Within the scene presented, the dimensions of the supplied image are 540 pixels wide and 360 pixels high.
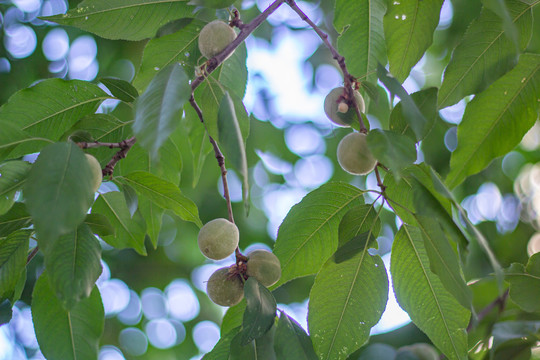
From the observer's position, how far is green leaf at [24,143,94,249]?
2.02 feet

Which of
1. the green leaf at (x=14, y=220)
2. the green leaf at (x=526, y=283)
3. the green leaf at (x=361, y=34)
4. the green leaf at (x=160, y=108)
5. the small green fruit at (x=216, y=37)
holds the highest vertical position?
the green leaf at (x=361, y=34)

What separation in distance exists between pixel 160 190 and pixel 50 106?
0.87 ft

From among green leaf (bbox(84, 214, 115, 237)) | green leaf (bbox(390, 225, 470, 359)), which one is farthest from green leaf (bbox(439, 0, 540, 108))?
green leaf (bbox(84, 214, 115, 237))

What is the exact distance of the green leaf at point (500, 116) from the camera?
38.8 inches

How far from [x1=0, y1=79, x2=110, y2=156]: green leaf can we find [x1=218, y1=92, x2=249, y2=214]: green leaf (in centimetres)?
41

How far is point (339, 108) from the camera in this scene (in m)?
0.91

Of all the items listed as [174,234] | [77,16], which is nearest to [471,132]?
[77,16]

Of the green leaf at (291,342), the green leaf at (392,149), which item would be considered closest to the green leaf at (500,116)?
the green leaf at (392,149)

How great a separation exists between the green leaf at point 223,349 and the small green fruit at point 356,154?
0.33 m

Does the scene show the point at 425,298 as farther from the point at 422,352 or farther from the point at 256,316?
the point at 256,316

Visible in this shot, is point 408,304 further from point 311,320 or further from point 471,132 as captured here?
point 471,132

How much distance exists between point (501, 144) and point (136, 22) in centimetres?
73

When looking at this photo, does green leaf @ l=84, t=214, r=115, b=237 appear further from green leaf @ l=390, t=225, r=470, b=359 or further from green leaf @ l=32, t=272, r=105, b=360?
green leaf @ l=390, t=225, r=470, b=359

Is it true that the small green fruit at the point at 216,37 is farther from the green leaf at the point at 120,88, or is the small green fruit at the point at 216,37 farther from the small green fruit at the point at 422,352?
the small green fruit at the point at 422,352
